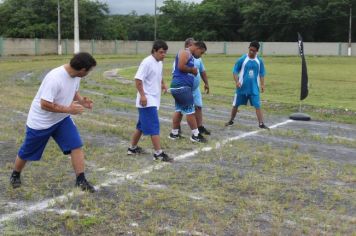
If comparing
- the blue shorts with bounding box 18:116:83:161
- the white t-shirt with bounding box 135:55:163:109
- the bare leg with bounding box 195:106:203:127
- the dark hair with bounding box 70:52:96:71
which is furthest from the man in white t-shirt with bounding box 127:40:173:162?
the bare leg with bounding box 195:106:203:127

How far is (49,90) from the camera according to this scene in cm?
538

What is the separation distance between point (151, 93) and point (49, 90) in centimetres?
217

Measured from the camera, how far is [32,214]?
499 cm

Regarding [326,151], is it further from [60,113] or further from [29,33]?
[29,33]

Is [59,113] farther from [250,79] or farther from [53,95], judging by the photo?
[250,79]

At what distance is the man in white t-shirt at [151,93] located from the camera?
7242 millimetres

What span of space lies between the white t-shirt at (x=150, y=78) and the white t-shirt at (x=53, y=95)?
1.70 meters

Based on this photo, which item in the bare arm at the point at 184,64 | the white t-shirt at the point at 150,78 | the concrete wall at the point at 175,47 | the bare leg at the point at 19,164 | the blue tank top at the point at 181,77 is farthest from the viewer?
the concrete wall at the point at 175,47

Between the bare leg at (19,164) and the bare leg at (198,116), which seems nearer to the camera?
the bare leg at (19,164)

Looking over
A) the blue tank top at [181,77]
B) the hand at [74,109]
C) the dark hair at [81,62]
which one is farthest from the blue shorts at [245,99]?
the hand at [74,109]

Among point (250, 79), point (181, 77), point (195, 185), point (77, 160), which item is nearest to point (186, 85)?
point (181, 77)

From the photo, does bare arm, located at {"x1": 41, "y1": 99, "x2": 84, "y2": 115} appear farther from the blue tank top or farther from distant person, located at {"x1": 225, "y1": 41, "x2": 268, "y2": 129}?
distant person, located at {"x1": 225, "y1": 41, "x2": 268, "y2": 129}

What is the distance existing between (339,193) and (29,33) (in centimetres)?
6302

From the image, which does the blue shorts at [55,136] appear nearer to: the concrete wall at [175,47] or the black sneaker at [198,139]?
the black sneaker at [198,139]
